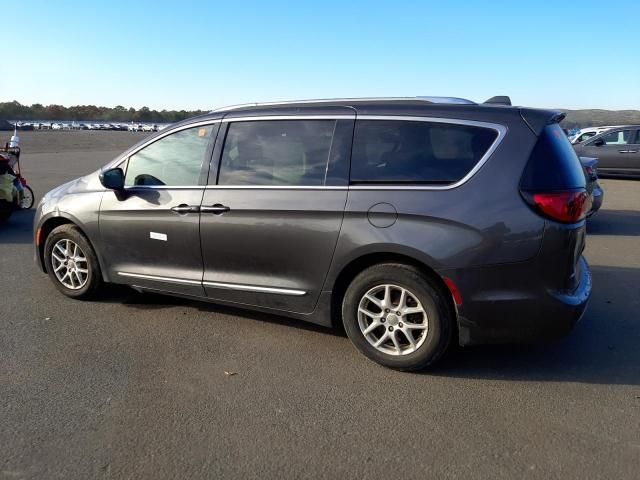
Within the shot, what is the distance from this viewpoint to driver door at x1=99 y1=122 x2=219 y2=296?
15.1 ft

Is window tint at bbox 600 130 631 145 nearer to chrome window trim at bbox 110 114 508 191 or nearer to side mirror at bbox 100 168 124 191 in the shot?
chrome window trim at bbox 110 114 508 191

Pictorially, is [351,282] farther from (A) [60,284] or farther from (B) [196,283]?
(A) [60,284]

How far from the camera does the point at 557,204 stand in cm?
354

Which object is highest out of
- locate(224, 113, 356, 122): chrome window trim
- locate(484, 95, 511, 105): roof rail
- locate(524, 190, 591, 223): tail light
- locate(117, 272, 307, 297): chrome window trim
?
locate(484, 95, 511, 105): roof rail

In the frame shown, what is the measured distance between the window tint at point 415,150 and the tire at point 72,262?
8.89 ft

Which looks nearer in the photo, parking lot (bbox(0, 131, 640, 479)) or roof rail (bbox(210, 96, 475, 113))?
parking lot (bbox(0, 131, 640, 479))

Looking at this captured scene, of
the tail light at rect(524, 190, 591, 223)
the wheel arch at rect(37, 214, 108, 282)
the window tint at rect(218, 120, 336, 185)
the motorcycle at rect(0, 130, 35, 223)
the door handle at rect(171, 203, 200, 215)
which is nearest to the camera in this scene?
the tail light at rect(524, 190, 591, 223)

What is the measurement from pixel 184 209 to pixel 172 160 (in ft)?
1.64

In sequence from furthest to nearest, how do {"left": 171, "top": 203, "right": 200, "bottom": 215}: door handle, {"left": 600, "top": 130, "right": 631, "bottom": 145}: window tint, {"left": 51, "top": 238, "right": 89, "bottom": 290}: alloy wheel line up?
{"left": 600, "top": 130, "right": 631, "bottom": 145}: window tint → {"left": 51, "top": 238, "right": 89, "bottom": 290}: alloy wheel → {"left": 171, "top": 203, "right": 200, "bottom": 215}: door handle

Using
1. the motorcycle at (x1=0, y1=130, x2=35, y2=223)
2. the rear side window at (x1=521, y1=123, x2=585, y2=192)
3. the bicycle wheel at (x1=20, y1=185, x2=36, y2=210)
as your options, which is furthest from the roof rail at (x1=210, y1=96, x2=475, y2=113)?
the bicycle wheel at (x1=20, y1=185, x2=36, y2=210)

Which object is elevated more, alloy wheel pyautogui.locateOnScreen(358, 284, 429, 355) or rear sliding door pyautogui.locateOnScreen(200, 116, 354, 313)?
rear sliding door pyautogui.locateOnScreen(200, 116, 354, 313)

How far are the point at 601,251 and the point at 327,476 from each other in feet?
20.6

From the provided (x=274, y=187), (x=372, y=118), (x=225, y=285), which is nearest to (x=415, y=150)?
(x=372, y=118)

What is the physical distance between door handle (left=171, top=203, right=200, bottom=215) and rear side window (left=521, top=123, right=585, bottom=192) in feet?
8.12
